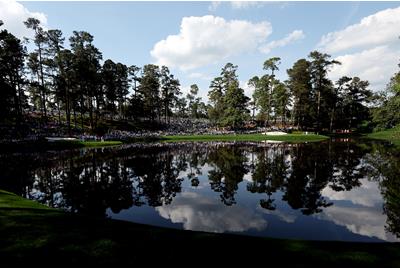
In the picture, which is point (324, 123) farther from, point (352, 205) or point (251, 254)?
point (251, 254)

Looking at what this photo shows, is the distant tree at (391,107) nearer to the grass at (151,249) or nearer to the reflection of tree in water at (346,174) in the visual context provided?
the reflection of tree in water at (346,174)

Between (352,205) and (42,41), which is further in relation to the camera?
(42,41)

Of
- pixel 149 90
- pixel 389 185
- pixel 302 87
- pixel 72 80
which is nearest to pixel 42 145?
pixel 72 80

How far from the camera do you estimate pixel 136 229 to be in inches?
385

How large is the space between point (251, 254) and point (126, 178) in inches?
576

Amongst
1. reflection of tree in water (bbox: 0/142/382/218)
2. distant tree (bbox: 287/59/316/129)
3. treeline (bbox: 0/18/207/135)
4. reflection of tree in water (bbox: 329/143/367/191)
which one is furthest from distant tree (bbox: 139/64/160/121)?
reflection of tree in water (bbox: 329/143/367/191)

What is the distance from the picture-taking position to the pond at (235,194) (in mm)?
11773

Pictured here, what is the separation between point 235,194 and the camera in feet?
55.6

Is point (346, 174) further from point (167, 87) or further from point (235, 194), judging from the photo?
point (167, 87)

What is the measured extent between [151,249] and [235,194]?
9637 millimetres

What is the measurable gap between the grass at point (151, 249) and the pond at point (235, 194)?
2.09 meters

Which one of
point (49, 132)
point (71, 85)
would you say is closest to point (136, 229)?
point (49, 132)

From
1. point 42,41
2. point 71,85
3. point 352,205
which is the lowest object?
point 352,205

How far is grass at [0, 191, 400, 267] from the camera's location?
7.12m
